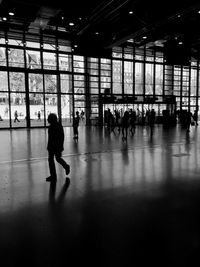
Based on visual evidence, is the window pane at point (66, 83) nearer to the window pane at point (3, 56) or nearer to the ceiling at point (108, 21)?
the ceiling at point (108, 21)

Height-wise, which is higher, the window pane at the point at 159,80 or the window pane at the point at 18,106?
the window pane at the point at 159,80

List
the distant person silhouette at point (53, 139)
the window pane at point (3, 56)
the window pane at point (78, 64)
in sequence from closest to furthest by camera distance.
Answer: the distant person silhouette at point (53, 139) → the window pane at point (3, 56) → the window pane at point (78, 64)

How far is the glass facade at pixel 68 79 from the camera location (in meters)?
19.1

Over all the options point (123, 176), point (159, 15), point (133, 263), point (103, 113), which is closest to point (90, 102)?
point (103, 113)

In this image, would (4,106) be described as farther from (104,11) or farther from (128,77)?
(128,77)

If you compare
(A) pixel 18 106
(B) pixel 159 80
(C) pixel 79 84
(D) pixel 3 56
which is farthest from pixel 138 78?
(D) pixel 3 56

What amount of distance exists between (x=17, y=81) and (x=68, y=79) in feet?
14.7

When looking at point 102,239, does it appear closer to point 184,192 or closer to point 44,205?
point 44,205

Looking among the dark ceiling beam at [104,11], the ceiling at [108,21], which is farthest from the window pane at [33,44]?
the dark ceiling beam at [104,11]

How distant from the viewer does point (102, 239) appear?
3.05 metres

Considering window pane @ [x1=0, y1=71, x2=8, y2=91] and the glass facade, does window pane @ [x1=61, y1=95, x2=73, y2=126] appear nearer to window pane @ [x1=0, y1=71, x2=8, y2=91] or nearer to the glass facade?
the glass facade

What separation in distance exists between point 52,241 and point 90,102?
777 inches

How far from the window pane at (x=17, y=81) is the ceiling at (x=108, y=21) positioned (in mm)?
3479

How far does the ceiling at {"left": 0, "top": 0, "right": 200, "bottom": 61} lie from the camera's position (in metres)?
12.5
